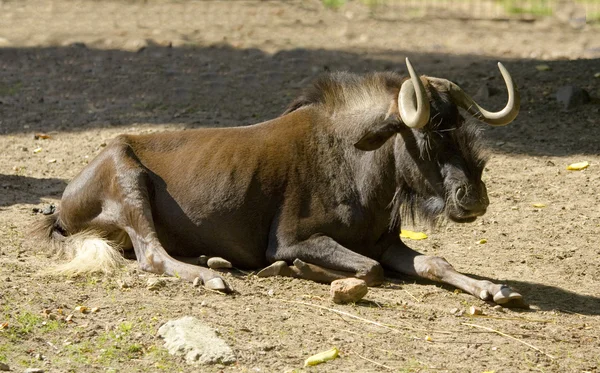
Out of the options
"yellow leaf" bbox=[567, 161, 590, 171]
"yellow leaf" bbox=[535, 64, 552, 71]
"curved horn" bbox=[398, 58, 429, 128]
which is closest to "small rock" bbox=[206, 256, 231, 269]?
"curved horn" bbox=[398, 58, 429, 128]

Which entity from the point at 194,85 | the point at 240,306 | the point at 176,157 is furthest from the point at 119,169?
the point at 194,85

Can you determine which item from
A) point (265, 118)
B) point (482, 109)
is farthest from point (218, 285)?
point (265, 118)

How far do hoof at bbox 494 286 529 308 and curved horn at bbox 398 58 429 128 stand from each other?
119 cm

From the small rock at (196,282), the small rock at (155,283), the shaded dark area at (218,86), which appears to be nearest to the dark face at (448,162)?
the small rock at (196,282)

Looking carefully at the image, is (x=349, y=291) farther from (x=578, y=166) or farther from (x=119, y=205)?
(x=578, y=166)

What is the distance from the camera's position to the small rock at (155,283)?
20.9ft

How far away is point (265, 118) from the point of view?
1119 centimetres

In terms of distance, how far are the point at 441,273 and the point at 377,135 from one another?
1.04m

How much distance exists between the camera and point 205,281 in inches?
255

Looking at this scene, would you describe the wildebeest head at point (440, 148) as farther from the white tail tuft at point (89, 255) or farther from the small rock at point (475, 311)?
the white tail tuft at point (89, 255)

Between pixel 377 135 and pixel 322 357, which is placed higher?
pixel 377 135

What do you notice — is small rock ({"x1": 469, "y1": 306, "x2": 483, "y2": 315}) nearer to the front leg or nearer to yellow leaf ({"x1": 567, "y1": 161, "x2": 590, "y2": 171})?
the front leg

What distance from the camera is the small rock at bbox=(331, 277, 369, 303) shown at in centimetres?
621

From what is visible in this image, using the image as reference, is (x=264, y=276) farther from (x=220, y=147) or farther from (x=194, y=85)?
(x=194, y=85)
